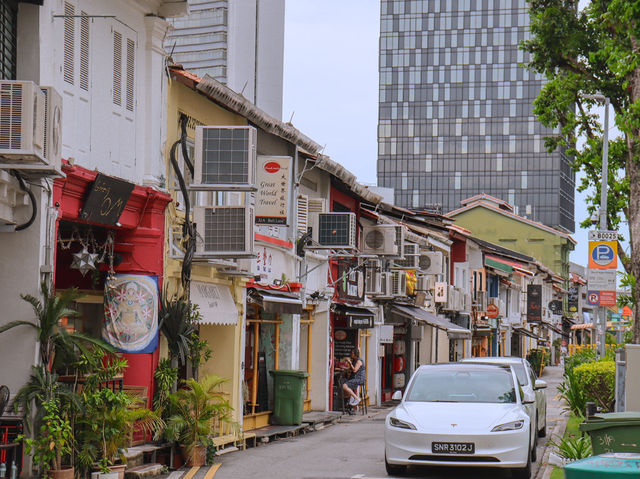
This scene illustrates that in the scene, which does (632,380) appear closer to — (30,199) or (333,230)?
(30,199)

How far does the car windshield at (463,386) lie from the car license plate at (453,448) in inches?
53.4

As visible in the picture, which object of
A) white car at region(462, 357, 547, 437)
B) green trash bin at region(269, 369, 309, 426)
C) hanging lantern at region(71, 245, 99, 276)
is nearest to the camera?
hanging lantern at region(71, 245, 99, 276)

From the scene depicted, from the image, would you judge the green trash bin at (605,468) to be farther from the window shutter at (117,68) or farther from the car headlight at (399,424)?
the window shutter at (117,68)

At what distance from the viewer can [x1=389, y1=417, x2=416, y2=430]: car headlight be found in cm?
A: 1327

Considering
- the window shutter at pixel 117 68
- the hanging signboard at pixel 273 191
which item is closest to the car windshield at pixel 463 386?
the hanging signboard at pixel 273 191

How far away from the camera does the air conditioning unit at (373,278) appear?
100 feet

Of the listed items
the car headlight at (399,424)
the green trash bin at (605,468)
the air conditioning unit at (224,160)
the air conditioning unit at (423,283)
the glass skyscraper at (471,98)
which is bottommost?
the car headlight at (399,424)

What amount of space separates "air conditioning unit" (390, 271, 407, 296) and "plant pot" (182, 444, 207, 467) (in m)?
17.2

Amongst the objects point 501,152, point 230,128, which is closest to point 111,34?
point 230,128

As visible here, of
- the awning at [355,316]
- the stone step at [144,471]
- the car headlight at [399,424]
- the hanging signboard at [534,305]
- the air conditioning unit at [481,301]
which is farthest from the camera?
the hanging signboard at [534,305]

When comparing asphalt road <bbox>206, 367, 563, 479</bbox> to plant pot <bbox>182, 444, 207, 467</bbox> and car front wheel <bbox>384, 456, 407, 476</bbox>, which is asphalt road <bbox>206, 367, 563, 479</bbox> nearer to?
car front wheel <bbox>384, 456, 407, 476</bbox>

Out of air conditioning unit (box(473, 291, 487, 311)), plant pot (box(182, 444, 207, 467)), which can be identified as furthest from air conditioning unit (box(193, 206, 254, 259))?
air conditioning unit (box(473, 291, 487, 311))

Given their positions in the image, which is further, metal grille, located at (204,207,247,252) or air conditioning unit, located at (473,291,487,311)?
air conditioning unit, located at (473,291,487,311)

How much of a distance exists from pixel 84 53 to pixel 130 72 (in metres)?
1.35
